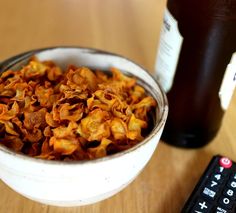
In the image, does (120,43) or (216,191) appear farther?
(120,43)

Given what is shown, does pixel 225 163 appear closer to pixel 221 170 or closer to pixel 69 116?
pixel 221 170

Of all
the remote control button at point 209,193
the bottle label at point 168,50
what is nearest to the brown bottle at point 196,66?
the bottle label at point 168,50

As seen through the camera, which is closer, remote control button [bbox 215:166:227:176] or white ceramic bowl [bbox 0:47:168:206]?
white ceramic bowl [bbox 0:47:168:206]

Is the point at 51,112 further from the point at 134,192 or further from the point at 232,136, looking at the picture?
the point at 232,136

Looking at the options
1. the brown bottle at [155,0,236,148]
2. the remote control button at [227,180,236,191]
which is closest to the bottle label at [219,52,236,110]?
the brown bottle at [155,0,236,148]

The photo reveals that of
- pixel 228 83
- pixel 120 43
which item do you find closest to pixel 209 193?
pixel 228 83

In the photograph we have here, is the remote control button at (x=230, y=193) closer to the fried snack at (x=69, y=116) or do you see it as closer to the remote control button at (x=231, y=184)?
the remote control button at (x=231, y=184)

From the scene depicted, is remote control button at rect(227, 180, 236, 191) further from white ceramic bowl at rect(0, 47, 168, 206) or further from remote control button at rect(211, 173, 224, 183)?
white ceramic bowl at rect(0, 47, 168, 206)
